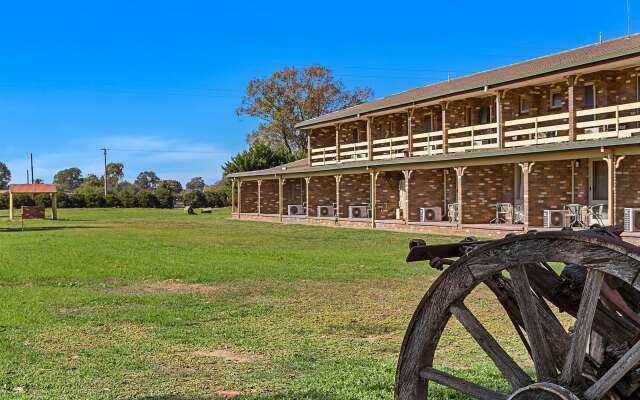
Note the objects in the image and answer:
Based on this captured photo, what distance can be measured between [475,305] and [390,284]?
2.48m

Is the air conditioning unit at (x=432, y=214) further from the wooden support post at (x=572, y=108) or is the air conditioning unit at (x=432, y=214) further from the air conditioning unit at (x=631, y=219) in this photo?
the air conditioning unit at (x=631, y=219)

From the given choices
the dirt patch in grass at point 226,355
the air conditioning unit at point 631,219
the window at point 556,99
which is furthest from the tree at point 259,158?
the dirt patch in grass at point 226,355

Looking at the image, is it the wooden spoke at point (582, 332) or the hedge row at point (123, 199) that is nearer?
the wooden spoke at point (582, 332)

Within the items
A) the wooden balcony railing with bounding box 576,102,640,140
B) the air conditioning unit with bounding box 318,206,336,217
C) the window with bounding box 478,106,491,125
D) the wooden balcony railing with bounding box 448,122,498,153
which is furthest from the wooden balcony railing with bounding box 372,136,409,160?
the wooden balcony railing with bounding box 576,102,640,140

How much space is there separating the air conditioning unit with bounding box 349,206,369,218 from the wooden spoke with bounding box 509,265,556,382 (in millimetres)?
30474

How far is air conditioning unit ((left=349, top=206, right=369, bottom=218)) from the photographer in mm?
33531

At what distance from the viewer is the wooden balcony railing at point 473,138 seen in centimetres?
2611

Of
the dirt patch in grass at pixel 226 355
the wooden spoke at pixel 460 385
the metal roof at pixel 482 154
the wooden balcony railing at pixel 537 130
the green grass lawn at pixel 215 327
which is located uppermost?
the wooden balcony railing at pixel 537 130

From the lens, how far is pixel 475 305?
31.0ft

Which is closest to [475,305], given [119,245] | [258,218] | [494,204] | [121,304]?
[121,304]

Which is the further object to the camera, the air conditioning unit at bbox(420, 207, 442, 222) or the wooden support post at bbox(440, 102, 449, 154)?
the air conditioning unit at bbox(420, 207, 442, 222)

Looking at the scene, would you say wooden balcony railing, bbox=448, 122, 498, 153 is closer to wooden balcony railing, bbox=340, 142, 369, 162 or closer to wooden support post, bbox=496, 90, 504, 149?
wooden support post, bbox=496, 90, 504, 149

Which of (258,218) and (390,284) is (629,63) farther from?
(258,218)

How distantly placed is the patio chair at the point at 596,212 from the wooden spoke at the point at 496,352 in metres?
18.7
